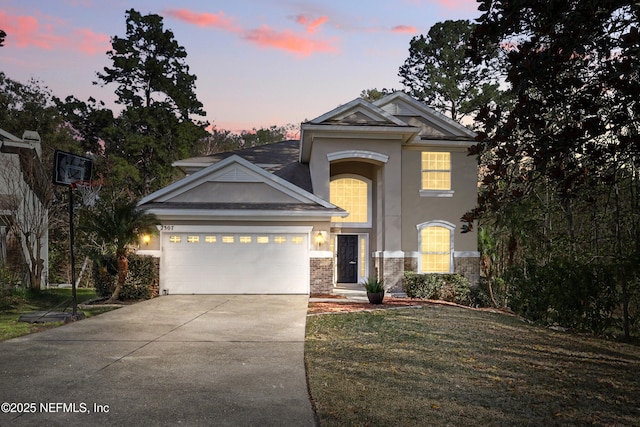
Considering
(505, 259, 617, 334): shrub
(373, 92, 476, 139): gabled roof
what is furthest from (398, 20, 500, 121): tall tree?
(505, 259, 617, 334): shrub

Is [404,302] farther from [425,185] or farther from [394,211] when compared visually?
[425,185]

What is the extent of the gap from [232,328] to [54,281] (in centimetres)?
1836

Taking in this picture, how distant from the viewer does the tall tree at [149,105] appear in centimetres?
3091

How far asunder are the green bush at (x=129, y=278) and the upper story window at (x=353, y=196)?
7.46 meters

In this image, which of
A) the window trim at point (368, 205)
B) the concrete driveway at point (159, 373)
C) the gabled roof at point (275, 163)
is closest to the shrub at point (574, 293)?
the concrete driveway at point (159, 373)

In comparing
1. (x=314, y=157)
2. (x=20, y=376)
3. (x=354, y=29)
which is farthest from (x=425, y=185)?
(x=20, y=376)

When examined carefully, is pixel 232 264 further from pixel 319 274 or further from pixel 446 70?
pixel 446 70

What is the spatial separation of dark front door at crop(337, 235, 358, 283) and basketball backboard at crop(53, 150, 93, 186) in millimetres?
10220

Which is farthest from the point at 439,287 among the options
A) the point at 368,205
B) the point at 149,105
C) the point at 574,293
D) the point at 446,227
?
the point at 149,105

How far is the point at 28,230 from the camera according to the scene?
61.5ft

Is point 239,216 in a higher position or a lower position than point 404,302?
higher

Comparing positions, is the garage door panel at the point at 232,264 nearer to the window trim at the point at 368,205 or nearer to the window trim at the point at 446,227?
the window trim at the point at 368,205

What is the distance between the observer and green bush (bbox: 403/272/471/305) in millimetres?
17406

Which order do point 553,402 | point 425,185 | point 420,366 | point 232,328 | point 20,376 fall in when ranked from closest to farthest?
point 553,402 < point 20,376 < point 420,366 < point 232,328 < point 425,185
